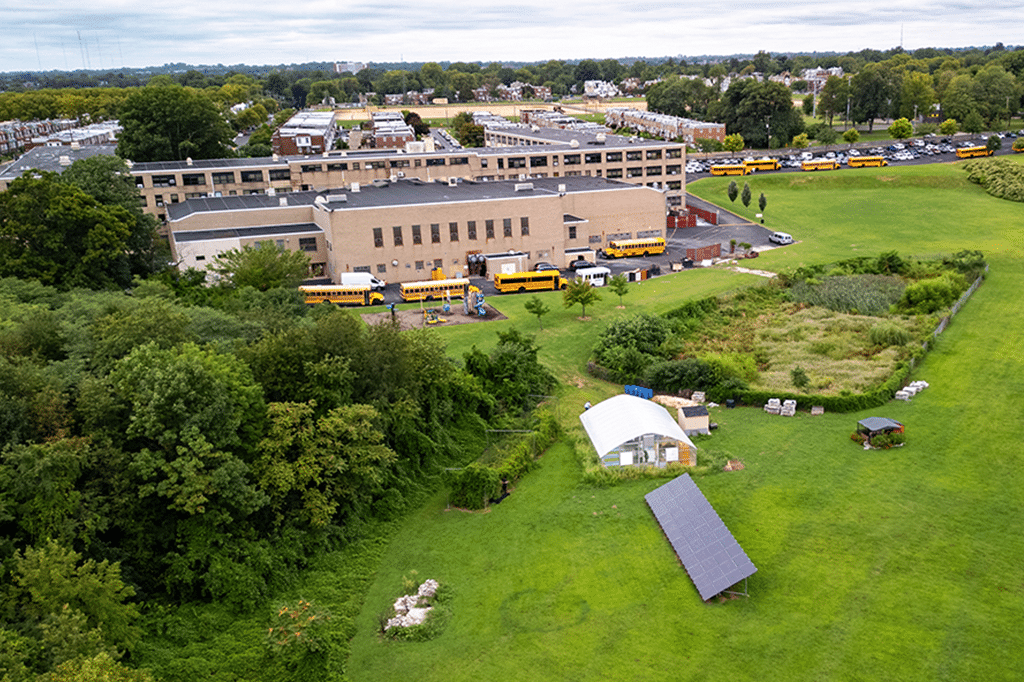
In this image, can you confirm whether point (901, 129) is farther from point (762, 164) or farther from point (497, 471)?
point (497, 471)

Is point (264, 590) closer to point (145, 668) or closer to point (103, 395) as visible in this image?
point (145, 668)

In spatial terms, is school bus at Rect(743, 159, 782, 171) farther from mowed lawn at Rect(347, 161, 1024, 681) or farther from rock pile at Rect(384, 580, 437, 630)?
rock pile at Rect(384, 580, 437, 630)

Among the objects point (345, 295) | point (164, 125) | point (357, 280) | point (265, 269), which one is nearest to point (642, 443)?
point (265, 269)

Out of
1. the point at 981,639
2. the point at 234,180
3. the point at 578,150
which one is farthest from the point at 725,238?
the point at 981,639

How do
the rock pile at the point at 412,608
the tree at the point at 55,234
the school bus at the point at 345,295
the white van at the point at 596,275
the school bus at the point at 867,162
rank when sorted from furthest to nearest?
the school bus at the point at 867,162 < the white van at the point at 596,275 < the school bus at the point at 345,295 < the tree at the point at 55,234 < the rock pile at the point at 412,608

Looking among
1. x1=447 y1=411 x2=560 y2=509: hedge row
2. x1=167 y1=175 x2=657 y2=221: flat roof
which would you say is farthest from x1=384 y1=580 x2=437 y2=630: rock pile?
x1=167 y1=175 x2=657 y2=221: flat roof

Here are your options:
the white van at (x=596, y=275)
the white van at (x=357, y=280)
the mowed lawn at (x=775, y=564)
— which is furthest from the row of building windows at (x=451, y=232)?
the mowed lawn at (x=775, y=564)

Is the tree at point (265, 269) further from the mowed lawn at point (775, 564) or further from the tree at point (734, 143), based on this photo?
the tree at point (734, 143)
